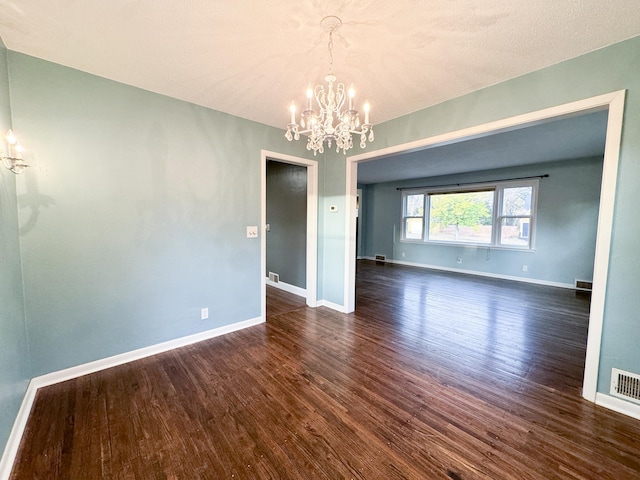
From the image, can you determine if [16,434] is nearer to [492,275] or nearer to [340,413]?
[340,413]

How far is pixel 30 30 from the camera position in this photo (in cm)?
171

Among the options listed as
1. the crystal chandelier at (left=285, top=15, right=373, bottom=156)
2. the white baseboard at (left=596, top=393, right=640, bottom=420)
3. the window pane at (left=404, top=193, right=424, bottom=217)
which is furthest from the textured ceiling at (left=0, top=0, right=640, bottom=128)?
the window pane at (left=404, top=193, right=424, bottom=217)

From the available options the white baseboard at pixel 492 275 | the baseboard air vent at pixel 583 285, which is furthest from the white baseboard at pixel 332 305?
the baseboard air vent at pixel 583 285

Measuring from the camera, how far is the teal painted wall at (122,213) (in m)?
2.04

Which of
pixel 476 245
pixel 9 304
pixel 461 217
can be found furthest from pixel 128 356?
pixel 461 217

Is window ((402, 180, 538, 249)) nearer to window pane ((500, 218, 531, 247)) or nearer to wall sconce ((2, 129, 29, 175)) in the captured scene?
window pane ((500, 218, 531, 247))

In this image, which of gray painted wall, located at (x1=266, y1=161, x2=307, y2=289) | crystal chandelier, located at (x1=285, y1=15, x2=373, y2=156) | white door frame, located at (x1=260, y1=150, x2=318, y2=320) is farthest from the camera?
gray painted wall, located at (x1=266, y1=161, x2=307, y2=289)

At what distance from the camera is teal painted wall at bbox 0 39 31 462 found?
1.51 meters

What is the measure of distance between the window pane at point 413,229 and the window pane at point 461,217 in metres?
0.33

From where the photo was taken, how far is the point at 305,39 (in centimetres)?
178

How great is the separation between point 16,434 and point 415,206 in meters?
8.13

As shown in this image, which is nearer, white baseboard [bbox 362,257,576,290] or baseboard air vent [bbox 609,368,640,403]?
baseboard air vent [bbox 609,368,640,403]

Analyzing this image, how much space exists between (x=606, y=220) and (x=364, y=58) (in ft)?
7.02

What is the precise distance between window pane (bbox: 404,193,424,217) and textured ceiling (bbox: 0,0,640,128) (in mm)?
5433
